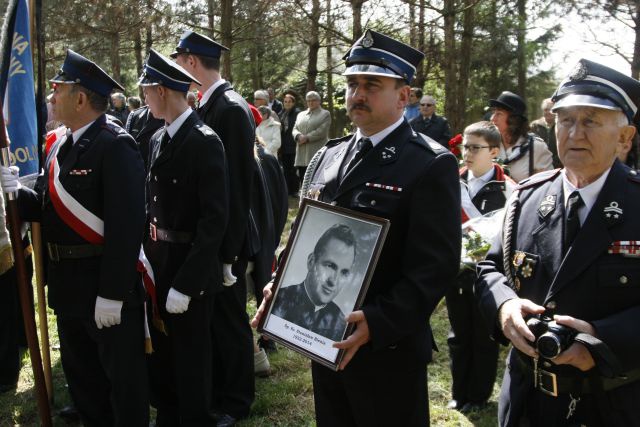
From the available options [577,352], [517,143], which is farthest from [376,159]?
[517,143]

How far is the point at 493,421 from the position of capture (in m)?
3.99

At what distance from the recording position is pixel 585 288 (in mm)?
1984

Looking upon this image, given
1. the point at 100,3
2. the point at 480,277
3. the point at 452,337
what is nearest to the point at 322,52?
the point at 100,3

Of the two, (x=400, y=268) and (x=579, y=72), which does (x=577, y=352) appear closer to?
(x=400, y=268)

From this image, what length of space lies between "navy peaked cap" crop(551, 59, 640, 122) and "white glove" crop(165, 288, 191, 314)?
2.16 metres

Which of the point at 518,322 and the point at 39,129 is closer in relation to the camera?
the point at 518,322

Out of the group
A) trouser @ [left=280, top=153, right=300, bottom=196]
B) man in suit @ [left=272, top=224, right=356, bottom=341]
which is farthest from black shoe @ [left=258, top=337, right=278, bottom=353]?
trouser @ [left=280, top=153, right=300, bottom=196]

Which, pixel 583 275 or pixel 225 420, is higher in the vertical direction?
pixel 583 275

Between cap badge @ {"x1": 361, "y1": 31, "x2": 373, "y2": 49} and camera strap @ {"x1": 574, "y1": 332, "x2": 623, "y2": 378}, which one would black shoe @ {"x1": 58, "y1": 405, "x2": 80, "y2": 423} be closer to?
cap badge @ {"x1": 361, "y1": 31, "x2": 373, "y2": 49}

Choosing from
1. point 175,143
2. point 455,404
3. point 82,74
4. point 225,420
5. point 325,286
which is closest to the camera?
point 325,286

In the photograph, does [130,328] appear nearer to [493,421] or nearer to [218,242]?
[218,242]

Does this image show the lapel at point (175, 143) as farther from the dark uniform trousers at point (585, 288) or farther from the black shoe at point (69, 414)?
the dark uniform trousers at point (585, 288)

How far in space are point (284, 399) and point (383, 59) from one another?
272cm

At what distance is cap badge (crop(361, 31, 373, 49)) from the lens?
2422 millimetres
